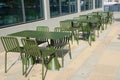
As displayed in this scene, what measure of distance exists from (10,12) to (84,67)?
Result: 12.6 ft

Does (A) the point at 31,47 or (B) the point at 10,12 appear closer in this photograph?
(A) the point at 31,47

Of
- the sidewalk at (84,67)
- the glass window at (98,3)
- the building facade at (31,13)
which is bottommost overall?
the sidewalk at (84,67)

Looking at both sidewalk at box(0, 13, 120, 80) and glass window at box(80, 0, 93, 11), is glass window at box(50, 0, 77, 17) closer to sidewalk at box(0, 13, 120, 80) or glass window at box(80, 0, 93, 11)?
glass window at box(80, 0, 93, 11)

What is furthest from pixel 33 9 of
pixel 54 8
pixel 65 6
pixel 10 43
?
pixel 10 43

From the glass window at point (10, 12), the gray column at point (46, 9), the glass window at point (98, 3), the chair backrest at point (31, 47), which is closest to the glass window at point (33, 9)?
the gray column at point (46, 9)

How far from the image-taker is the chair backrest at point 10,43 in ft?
15.9

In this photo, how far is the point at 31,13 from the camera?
8.76 m

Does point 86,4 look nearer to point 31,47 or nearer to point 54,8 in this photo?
point 54,8

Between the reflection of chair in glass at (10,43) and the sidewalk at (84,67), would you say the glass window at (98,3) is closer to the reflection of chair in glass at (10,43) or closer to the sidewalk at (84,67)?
the sidewalk at (84,67)

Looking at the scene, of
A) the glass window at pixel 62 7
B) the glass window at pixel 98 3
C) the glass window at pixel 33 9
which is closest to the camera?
the glass window at pixel 33 9

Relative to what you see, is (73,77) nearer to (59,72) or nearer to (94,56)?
(59,72)

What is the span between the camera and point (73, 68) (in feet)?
17.4

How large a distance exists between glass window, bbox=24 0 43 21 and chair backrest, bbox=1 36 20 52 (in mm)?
3461

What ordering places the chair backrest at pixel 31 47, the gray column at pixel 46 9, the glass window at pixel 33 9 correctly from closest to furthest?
the chair backrest at pixel 31 47 < the glass window at pixel 33 9 < the gray column at pixel 46 9
